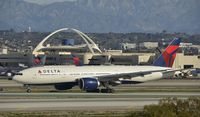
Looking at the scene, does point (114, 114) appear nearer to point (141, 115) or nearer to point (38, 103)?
point (141, 115)

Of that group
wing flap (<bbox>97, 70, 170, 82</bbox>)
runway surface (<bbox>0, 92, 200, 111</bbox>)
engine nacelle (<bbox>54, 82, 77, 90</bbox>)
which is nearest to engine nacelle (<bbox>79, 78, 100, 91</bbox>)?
engine nacelle (<bbox>54, 82, 77, 90</bbox>)

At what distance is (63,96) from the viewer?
6981 cm

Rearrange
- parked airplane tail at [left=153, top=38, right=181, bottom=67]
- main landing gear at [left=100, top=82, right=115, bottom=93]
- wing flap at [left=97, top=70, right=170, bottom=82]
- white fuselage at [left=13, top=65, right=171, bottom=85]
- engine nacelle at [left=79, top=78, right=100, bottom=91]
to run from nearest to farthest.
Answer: engine nacelle at [left=79, top=78, right=100, bottom=91]
main landing gear at [left=100, top=82, right=115, bottom=93]
white fuselage at [left=13, top=65, right=171, bottom=85]
wing flap at [left=97, top=70, right=170, bottom=82]
parked airplane tail at [left=153, top=38, right=181, bottom=67]

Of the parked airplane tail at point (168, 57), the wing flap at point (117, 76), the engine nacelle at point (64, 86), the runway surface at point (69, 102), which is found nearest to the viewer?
the runway surface at point (69, 102)

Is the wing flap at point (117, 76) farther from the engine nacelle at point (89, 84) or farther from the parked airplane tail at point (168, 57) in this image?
the parked airplane tail at point (168, 57)

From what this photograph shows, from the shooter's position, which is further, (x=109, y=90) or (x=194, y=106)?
(x=109, y=90)

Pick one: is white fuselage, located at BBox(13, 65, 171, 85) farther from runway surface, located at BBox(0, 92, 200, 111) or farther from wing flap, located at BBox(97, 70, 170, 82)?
runway surface, located at BBox(0, 92, 200, 111)

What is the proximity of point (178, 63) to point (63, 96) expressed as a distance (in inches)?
5039

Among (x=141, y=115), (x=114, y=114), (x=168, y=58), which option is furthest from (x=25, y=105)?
(x=168, y=58)

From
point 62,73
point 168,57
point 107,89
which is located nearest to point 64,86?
point 62,73

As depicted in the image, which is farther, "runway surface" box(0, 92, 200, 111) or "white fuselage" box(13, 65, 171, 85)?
"white fuselage" box(13, 65, 171, 85)

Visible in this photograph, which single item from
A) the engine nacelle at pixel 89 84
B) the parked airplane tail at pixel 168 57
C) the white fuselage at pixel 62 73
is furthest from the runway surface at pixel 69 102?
the parked airplane tail at pixel 168 57

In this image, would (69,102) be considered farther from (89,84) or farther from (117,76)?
(117,76)

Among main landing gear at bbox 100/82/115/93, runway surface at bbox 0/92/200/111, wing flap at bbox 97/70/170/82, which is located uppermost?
wing flap at bbox 97/70/170/82
